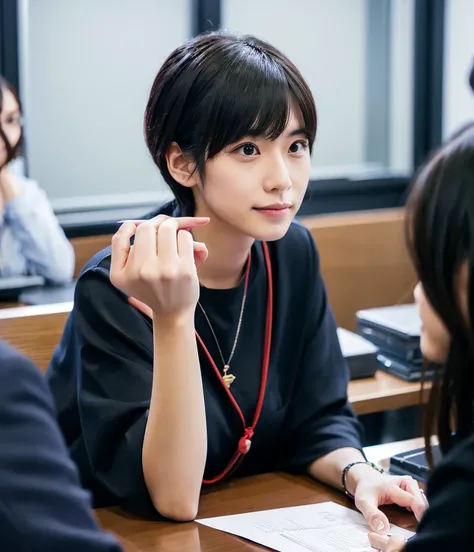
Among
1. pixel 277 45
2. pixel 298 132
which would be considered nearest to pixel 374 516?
pixel 298 132

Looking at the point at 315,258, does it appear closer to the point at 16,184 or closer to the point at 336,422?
the point at 336,422

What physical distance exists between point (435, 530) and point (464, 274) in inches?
9.9

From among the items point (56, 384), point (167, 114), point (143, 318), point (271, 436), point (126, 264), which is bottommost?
point (271, 436)

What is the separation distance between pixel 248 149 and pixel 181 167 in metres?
0.14

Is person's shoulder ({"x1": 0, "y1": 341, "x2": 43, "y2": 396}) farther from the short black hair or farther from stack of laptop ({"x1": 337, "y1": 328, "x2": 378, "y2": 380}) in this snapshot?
stack of laptop ({"x1": 337, "y1": 328, "x2": 378, "y2": 380})

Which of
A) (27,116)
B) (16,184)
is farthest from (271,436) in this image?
(27,116)

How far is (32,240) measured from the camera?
2834 millimetres

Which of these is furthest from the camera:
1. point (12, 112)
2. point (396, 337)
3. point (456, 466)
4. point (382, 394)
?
point (12, 112)

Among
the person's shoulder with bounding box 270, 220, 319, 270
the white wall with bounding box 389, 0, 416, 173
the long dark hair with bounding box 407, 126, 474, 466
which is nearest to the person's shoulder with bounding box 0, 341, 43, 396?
the long dark hair with bounding box 407, 126, 474, 466

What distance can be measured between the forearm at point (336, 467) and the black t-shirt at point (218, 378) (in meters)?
0.02

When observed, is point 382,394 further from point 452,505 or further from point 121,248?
point 452,505

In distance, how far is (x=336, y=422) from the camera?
169cm

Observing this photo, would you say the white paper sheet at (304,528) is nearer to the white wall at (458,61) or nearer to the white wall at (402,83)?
the white wall at (458,61)

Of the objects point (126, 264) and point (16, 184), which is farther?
point (16, 184)
